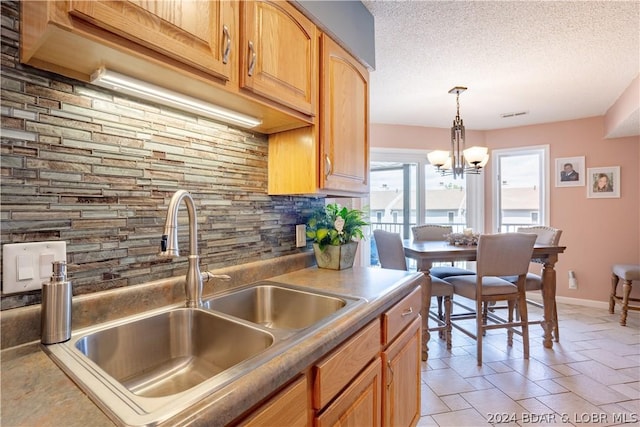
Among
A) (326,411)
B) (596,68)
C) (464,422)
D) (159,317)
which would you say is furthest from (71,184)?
(596,68)

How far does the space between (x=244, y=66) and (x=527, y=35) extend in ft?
6.66

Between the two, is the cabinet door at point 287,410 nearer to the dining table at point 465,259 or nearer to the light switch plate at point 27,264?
the light switch plate at point 27,264

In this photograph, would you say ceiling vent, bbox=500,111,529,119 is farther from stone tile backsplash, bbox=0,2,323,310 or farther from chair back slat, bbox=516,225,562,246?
stone tile backsplash, bbox=0,2,323,310

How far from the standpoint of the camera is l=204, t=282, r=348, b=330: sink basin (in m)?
→ 1.24

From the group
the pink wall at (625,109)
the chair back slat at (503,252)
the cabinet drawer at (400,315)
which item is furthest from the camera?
the pink wall at (625,109)

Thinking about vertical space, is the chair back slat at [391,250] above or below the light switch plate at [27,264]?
below

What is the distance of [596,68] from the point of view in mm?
2529

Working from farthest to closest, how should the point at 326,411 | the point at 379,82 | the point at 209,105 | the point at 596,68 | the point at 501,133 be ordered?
the point at 501,133 → the point at 379,82 → the point at 596,68 → the point at 209,105 → the point at 326,411

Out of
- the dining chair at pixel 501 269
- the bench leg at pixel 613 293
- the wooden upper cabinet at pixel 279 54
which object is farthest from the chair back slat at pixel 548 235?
the wooden upper cabinet at pixel 279 54

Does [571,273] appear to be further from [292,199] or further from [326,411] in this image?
[326,411]

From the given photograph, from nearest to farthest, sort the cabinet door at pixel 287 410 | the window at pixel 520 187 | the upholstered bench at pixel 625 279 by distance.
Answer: the cabinet door at pixel 287 410 < the upholstered bench at pixel 625 279 < the window at pixel 520 187

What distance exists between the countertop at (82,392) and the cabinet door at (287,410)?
0.04 m

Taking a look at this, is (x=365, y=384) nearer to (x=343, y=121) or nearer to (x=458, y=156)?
(x=343, y=121)

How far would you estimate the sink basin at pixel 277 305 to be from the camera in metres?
1.24
